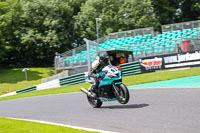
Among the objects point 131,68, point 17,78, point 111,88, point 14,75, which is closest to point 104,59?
point 111,88

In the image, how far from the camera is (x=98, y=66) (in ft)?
28.3

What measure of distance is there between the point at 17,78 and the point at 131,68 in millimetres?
18542

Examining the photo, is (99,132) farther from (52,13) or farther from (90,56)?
(52,13)

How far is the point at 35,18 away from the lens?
4391cm

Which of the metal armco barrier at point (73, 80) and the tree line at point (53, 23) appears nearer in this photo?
the metal armco barrier at point (73, 80)

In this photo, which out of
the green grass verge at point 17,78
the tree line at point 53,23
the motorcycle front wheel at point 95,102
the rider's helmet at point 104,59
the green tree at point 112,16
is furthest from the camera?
the green tree at point 112,16

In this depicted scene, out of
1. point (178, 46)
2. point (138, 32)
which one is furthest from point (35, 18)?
point (178, 46)

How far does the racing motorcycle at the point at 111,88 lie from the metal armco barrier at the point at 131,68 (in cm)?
1430

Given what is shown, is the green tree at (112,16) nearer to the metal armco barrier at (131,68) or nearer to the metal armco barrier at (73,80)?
the metal armco barrier at (73,80)

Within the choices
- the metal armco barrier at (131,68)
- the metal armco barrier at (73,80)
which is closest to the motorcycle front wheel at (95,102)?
the metal armco barrier at (131,68)

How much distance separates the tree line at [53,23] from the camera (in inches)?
1684

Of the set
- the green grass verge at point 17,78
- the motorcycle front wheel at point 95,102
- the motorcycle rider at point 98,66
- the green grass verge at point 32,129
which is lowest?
the green grass verge at point 17,78

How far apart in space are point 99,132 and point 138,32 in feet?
84.5

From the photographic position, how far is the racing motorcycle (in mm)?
7914
